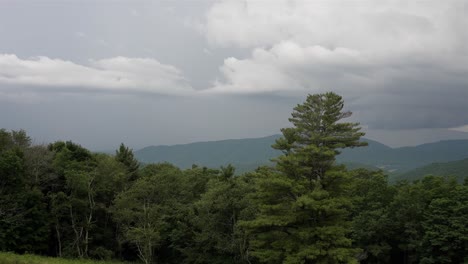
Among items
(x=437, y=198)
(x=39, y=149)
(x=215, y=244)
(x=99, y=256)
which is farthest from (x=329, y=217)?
(x=39, y=149)

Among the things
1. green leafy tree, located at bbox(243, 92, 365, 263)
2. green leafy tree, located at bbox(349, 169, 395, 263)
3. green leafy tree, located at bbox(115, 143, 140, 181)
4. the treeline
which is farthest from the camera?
green leafy tree, located at bbox(115, 143, 140, 181)

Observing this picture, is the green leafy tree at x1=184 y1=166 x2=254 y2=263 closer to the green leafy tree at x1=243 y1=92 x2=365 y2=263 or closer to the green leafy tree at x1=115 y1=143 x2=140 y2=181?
the green leafy tree at x1=243 y1=92 x2=365 y2=263

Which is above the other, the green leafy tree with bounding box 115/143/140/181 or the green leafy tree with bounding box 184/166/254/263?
the green leafy tree with bounding box 115/143/140/181

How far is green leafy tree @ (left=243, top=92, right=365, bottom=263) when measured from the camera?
84.3 ft

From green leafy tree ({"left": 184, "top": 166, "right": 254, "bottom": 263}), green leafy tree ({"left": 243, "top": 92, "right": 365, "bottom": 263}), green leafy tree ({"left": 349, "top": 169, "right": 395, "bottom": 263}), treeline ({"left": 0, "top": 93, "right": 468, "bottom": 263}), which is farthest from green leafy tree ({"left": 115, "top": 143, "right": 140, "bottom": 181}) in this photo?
green leafy tree ({"left": 349, "top": 169, "right": 395, "bottom": 263})

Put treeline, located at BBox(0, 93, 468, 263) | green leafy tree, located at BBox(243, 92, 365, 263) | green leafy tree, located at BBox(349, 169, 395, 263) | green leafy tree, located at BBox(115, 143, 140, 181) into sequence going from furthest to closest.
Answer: green leafy tree, located at BBox(115, 143, 140, 181) → green leafy tree, located at BBox(349, 169, 395, 263) → treeline, located at BBox(0, 93, 468, 263) → green leafy tree, located at BBox(243, 92, 365, 263)

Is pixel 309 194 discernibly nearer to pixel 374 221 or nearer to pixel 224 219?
pixel 224 219

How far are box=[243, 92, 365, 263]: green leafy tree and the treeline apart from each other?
0.08 meters

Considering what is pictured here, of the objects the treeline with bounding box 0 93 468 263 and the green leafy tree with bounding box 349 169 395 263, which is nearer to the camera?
the treeline with bounding box 0 93 468 263

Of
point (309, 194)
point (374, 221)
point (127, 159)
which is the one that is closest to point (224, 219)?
point (309, 194)

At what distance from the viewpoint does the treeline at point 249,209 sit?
27.2 metres

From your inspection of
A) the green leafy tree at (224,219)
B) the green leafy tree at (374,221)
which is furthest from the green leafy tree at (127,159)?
the green leafy tree at (374,221)

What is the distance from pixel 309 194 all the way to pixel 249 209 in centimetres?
934

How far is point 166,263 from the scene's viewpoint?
150 feet
